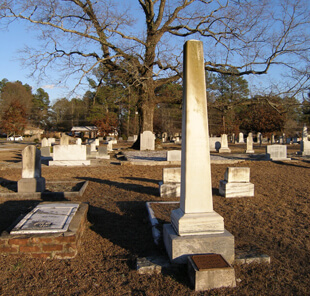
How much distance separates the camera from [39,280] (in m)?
2.88

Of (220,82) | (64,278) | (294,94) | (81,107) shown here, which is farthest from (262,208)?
(81,107)

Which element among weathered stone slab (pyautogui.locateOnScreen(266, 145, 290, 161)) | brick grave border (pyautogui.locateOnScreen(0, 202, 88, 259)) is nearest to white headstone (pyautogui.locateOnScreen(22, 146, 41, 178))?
brick grave border (pyautogui.locateOnScreen(0, 202, 88, 259))

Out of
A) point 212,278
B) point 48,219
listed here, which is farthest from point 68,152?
point 212,278

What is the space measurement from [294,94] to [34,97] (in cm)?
7412

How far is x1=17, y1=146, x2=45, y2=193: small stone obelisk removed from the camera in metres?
6.70

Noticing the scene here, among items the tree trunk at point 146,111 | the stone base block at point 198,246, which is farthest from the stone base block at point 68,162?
the stone base block at point 198,246

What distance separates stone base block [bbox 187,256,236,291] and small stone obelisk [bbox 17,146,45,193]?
5247 millimetres

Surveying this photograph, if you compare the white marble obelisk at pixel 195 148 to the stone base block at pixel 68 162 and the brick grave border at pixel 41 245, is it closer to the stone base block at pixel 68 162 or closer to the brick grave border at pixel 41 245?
the brick grave border at pixel 41 245

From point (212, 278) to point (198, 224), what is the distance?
0.62 m

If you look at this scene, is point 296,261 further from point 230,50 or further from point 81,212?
point 230,50

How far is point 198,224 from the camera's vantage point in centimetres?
313

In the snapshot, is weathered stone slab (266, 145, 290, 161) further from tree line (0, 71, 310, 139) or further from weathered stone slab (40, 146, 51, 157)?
weathered stone slab (40, 146, 51, 157)

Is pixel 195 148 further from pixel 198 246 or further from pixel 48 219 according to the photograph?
pixel 48 219

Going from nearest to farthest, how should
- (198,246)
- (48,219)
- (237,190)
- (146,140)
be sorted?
1. (198,246)
2. (48,219)
3. (237,190)
4. (146,140)
